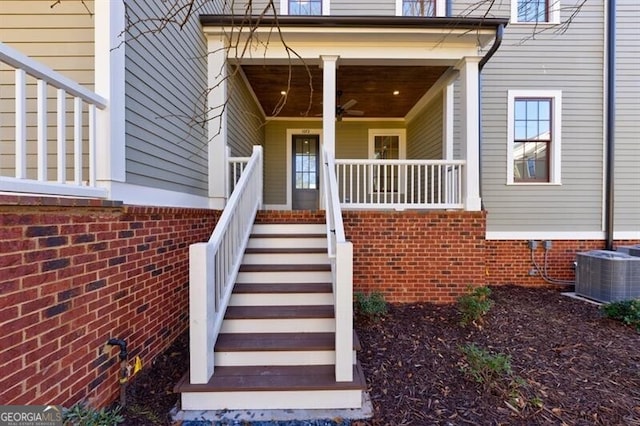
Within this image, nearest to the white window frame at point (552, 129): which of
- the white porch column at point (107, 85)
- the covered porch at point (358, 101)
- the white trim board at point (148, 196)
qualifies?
the covered porch at point (358, 101)

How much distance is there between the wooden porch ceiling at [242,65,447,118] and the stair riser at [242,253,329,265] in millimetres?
2242

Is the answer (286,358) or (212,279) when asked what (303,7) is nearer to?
(212,279)

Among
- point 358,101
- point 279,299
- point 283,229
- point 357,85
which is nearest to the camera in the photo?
point 279,299

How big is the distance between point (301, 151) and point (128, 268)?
6025 millimetres

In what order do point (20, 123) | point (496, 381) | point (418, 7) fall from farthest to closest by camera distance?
point (418, 7)
point (496, 381)
point (20, 123)

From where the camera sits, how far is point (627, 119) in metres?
6.14

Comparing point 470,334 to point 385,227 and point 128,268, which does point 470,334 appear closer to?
point 385,227

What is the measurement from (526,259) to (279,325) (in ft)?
18.1

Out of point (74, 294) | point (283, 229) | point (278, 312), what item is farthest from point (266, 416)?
point (283, 229)

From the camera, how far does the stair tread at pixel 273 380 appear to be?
232 cm

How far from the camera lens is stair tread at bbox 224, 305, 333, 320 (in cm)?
288

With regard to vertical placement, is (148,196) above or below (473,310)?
above

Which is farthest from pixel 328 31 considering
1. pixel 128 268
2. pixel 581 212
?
pixel 581 212

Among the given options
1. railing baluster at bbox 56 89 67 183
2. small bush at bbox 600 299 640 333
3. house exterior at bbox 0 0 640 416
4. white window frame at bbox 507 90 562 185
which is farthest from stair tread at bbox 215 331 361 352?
white window frame at bbox 507 90 562 185
